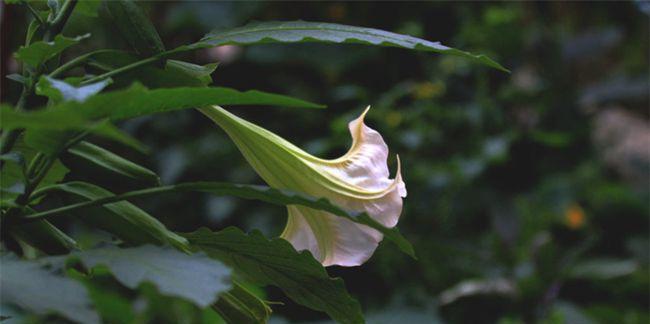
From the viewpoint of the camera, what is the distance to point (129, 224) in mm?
533

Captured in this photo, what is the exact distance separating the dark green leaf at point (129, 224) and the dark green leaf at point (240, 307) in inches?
2.0

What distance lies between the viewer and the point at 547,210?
2.66 m

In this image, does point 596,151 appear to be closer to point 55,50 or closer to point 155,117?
point 155,117

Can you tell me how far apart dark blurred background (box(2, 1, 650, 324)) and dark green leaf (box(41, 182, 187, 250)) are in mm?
1263

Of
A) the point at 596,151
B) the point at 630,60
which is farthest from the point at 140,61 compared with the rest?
the point at 630,60

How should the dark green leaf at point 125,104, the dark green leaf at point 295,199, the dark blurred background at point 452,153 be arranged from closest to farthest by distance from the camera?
the dark green leaf at point 125,104 < the dark green leaf at point 295,199 < the dark blurred background at point 452,153

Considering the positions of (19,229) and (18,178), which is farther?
(18,178)

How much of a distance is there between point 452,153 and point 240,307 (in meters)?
1.75

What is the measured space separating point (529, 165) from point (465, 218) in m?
0.22

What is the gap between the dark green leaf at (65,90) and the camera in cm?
42

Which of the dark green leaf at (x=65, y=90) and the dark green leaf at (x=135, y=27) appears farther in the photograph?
the dark green leaf at (x=135, y=27)

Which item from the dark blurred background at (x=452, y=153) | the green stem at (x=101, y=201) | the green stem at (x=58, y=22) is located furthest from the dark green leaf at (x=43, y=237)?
the dark blurred background at (x=452, y=153)

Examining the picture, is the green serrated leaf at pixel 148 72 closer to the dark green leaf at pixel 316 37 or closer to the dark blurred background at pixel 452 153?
the dark green leaf at pixel 316 37

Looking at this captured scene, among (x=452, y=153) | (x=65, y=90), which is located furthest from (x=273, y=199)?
(x=452, y=153)
